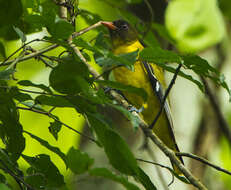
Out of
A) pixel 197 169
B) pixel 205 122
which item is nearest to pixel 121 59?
pixel 197 169

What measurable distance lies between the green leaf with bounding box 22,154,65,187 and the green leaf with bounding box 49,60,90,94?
31 cm

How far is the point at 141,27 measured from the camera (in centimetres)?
275

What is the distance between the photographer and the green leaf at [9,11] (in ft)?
4.78

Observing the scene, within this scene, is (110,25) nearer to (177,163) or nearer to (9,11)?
(177,163)

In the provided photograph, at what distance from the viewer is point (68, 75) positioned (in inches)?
56.6

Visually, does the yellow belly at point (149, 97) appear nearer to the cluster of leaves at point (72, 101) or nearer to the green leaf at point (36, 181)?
the cluster of leaves at point (72, 101)

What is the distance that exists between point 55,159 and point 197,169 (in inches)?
58.1

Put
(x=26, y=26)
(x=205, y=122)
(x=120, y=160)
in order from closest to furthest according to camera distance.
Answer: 1. (x=120, y=160)
2. (x=26, y=26)
3. (x=205, y=122)

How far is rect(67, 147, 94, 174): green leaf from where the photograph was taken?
1.36 metres

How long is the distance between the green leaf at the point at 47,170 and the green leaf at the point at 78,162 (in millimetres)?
224

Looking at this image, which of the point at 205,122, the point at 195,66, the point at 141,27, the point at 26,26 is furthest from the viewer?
the point at 205,122

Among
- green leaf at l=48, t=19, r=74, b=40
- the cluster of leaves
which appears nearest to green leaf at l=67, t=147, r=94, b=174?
the cluster of leaves

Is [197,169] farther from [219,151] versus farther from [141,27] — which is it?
[141,27]

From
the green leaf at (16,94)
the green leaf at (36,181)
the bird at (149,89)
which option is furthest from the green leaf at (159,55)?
the bird at (149,89)
